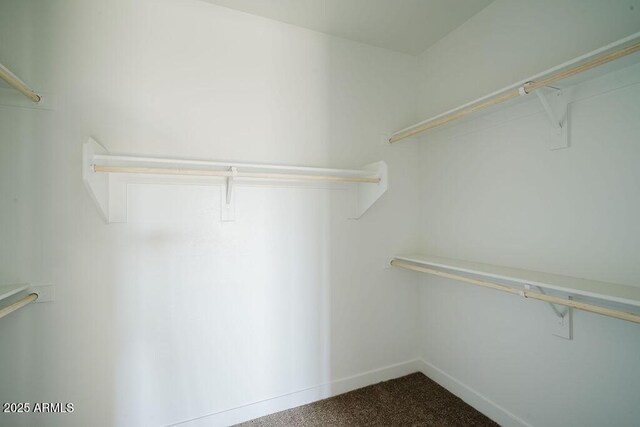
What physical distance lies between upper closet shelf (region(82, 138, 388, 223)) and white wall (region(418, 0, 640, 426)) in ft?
1.92

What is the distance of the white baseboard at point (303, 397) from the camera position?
5.18 ft

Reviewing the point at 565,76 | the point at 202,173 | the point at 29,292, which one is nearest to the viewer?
the point at 565,76

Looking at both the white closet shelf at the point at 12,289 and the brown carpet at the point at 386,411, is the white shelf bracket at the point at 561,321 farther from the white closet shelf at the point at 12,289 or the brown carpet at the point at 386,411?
the white closet shelf at the point at 12,289

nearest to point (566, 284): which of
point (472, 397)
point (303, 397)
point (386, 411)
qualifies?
point (472, 397)

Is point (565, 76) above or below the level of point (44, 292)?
above

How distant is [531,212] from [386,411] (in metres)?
1.45

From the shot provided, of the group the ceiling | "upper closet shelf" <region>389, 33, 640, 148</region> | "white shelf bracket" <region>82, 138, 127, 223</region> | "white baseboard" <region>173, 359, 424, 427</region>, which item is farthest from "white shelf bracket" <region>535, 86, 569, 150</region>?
"white shelf bracket" <region>82, 138, 127, 223</region>

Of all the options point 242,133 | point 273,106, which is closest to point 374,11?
point 273,106

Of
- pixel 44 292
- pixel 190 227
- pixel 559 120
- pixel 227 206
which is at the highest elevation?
pixel 559 120

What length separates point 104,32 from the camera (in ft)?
4.56

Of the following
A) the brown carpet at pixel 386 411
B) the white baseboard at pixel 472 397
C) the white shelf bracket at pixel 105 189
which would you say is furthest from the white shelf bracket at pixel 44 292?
the white baseboard at pixel 472 397

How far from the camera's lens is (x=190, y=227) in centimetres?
154

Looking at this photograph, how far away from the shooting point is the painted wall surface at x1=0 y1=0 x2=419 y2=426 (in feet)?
4.30

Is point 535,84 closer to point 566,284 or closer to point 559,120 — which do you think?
point 559,120
